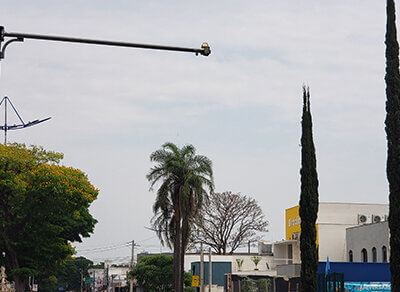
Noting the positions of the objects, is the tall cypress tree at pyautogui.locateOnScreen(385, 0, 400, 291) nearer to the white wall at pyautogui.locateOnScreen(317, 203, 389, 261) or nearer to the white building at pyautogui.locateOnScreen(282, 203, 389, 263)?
the white building at pyautogui.locateOnScreen(282, 203, 389, 263)

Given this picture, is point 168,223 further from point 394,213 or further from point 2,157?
point 394,213

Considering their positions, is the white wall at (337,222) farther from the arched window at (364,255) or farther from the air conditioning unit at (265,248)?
the air conditioning unit at (265,248)

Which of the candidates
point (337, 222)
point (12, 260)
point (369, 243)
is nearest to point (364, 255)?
point (369, 243)

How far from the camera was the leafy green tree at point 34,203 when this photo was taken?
1719 inches

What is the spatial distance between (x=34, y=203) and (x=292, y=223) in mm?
29881

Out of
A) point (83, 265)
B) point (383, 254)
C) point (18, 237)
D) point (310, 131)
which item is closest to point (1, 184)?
point (18, 237)

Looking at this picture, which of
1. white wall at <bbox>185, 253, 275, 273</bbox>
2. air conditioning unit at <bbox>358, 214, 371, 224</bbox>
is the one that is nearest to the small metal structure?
air conditioning unit at <bbox>358, 214, 371, 224</bbox>

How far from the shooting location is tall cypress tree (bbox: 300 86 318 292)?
31.3 meters

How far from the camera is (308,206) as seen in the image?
105 ft

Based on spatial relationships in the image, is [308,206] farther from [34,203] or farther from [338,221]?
[338,221]

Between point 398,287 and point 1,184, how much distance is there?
27.7m

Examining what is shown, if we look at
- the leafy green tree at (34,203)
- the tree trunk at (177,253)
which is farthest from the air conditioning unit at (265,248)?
the tree trunk at (177,253)

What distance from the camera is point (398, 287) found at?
24.3 m

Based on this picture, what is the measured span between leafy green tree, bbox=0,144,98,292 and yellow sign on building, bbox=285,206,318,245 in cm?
2356
